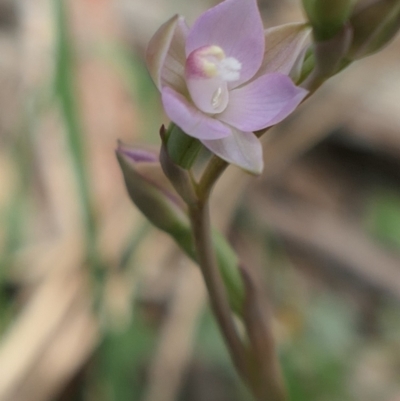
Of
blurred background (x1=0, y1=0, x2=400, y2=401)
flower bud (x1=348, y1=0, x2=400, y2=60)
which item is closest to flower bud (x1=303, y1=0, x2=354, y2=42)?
flower bud (x1=348, y1=0, x2=400, y2=60)

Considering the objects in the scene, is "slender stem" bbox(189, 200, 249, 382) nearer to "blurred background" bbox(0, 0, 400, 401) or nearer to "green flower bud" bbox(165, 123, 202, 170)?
"green flower bud" bbox(165, 123, 202, 170)

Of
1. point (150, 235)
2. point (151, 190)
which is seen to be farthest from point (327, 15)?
point (150, 235)

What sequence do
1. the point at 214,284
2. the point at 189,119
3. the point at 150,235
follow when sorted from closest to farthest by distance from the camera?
the point at 189,119 < the point at 214,284 < the point at 150,235

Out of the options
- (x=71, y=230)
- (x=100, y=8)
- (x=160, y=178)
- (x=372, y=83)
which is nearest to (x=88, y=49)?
(x=100, y=8)

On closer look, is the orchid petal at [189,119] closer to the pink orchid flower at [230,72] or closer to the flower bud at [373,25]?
the pink orchid flower at [230,72]

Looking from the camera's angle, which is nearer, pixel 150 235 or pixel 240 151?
pixel 240 151

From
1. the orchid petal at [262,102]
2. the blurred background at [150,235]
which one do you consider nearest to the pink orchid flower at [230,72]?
the orchid petal at [262,102]

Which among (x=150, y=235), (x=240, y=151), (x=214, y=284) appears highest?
(x=240, y=151)

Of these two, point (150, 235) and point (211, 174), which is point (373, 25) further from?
point (150, 235)
